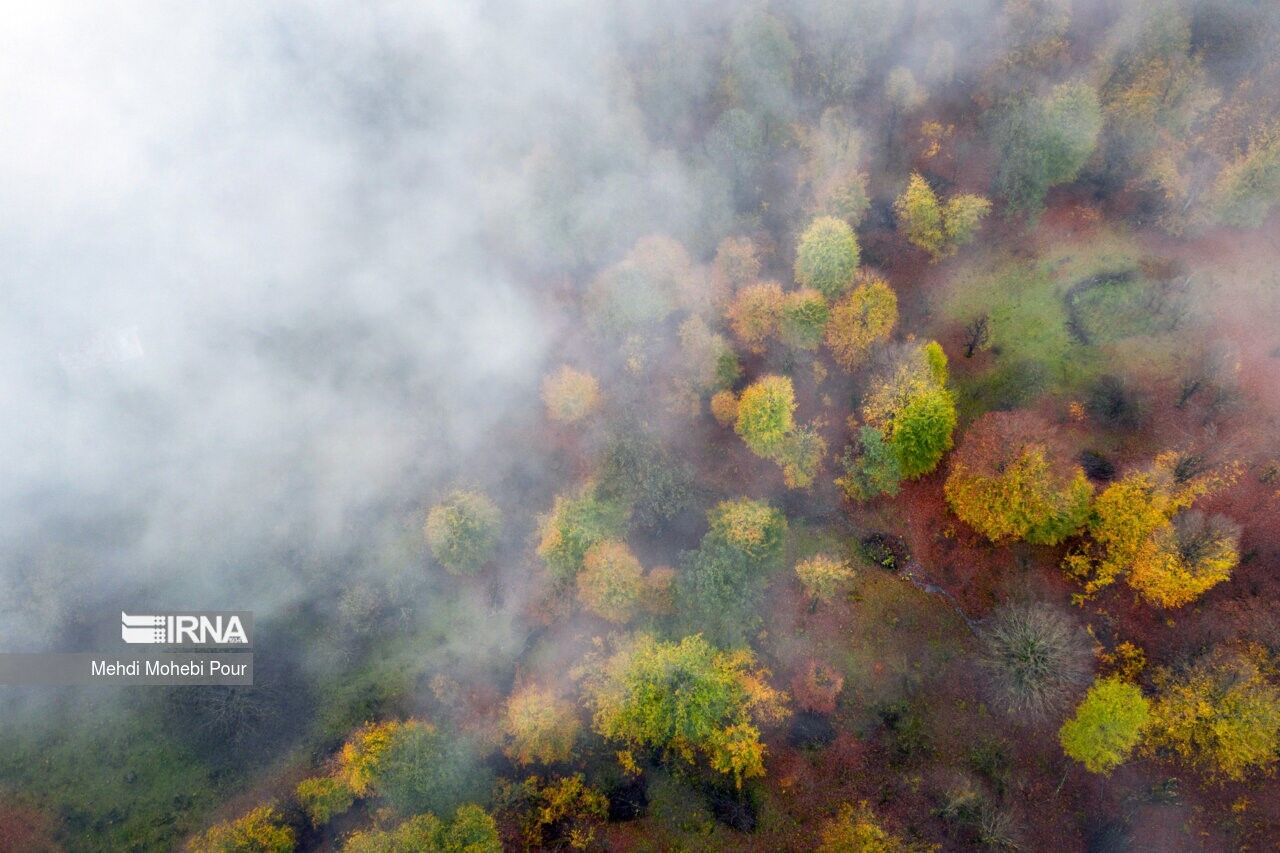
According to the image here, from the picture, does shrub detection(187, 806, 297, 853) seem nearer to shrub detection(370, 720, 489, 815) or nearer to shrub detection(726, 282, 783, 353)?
shrub detection(370, 720, 489, 815)

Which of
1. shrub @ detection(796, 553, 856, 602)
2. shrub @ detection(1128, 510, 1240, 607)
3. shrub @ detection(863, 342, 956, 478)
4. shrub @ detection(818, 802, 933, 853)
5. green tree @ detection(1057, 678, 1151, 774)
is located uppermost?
shrub @ detection(863, 342, 956, 478)

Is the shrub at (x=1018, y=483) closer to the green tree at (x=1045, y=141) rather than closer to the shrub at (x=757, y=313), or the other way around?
the shrub at (x=757, y=313)

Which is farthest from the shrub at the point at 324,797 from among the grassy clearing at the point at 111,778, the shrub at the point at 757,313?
the shrub at the point at 757,313

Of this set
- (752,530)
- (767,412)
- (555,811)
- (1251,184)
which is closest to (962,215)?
(1251,184)

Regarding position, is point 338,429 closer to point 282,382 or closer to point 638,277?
point 282,382

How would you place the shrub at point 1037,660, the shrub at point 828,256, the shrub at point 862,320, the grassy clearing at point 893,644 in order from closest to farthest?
1. the shrub at point 1037,660
2. the grassy clearing at point 893,644
3. the shrub at point 828,256
4. the shrub at point 862,320

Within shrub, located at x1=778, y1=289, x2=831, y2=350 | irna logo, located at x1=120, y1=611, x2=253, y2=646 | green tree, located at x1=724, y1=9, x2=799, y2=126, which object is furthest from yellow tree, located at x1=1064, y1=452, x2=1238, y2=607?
irna logo, located at x1=120, y1=611, x2=253, y2=646
